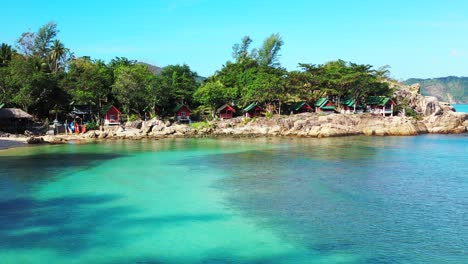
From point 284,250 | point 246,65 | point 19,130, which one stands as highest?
point 246,65

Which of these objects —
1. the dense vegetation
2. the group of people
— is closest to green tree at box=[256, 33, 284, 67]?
the dense vegetation

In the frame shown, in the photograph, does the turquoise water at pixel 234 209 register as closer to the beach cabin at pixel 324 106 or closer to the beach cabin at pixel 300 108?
the beach cabin at pixel 324 106

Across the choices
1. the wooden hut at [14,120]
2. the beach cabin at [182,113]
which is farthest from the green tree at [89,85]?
the beach cabin at [182,113]

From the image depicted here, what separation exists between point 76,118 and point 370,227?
48119mm

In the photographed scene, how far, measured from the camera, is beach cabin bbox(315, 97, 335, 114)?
6231 centimetres

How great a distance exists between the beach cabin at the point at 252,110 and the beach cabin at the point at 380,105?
1780 centimetres

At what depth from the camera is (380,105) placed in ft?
207

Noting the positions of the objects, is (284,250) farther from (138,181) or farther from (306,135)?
(306,135)

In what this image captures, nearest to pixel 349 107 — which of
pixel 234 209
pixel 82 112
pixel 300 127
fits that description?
pixel 300 127

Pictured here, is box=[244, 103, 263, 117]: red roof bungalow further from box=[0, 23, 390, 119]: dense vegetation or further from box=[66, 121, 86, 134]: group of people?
box=[66, 121, 86, 134]: group of people

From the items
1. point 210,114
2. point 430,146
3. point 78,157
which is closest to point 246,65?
point 210,114

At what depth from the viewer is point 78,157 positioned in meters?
33.7

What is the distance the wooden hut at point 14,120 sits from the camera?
146 feet

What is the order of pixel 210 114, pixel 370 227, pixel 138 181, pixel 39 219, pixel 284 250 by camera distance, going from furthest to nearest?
pixel 210 114 < pixel 138 181 < pixel 39 219 < pixel 370 227 < pixel 284 250
